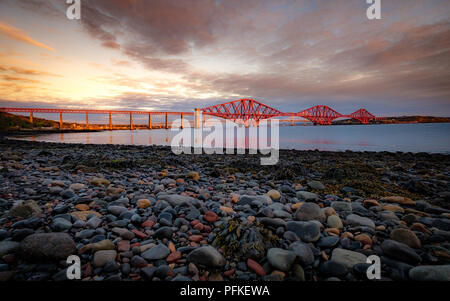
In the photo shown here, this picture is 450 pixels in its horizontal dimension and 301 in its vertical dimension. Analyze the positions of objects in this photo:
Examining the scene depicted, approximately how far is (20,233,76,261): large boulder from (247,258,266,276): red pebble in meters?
1.75

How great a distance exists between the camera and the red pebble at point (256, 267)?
69.4 inches

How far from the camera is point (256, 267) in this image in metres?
1.81

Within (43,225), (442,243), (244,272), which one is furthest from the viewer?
(43,225)

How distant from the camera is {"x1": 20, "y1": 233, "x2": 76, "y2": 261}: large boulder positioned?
1790 millimetres

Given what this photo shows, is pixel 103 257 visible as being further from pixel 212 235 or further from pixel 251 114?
pixel 251 114

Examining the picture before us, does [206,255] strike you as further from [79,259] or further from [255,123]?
[255,123]

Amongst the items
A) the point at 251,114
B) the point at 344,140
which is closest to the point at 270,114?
the point at 251,114

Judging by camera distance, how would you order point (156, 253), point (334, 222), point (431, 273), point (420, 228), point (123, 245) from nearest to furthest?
point (431, 273) < point (156, 253) < point (123, 245) < point (420, 228) < point (334, 222)

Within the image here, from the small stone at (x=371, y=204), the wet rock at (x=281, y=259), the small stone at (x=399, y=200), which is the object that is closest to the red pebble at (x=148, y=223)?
the wet rock at (x=281, y=259)

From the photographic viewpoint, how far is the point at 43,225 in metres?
2.40

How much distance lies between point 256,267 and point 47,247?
6.50 feet

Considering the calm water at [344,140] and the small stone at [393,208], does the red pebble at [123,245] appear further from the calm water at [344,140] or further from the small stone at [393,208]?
the calm water at [344,140]
